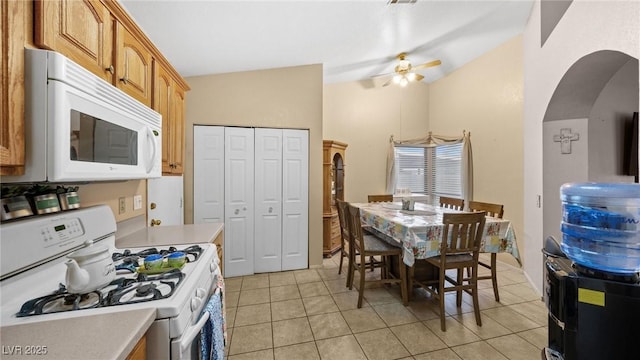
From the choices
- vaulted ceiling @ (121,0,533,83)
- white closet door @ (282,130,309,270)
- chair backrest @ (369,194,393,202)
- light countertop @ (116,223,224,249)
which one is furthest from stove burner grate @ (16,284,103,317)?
chair backrest @ (369,194,393,202)

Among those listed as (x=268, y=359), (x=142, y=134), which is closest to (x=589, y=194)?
(x=268, y=359)

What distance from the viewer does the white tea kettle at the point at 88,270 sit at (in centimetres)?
89

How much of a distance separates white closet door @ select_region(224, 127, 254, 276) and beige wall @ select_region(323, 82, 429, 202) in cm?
179

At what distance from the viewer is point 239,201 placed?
3246mm

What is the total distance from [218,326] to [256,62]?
9.42 feet

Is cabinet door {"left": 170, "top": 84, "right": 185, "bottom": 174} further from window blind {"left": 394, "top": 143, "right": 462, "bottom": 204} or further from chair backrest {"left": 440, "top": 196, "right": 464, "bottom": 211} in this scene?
window blind {"left": 394, "top": 143, "right": 462, "bottom": 204}

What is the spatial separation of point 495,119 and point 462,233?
2530 millimetres

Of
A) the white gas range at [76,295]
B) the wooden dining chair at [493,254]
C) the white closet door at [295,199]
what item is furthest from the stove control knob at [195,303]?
the wooden dining chair at [493,254]

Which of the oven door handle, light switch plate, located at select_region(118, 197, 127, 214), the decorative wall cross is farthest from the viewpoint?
the decorative wall cross

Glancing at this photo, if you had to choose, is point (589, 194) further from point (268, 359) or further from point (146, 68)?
point (146, 68)

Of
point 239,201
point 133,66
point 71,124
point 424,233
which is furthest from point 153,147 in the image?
point 424,233

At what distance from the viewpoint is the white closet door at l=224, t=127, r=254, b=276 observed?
3203 mm

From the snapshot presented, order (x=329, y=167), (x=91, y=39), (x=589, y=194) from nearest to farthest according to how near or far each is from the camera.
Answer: (x=589, y=194) → (x=91, y=39) → (x=329, y=167)

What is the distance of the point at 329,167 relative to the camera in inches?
154
